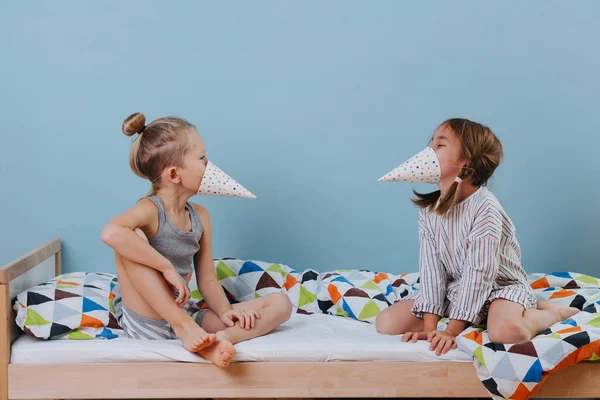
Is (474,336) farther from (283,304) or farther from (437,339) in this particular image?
(283,304)

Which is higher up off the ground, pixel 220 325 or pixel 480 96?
pixel 480 96

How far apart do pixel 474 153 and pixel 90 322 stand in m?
1.00

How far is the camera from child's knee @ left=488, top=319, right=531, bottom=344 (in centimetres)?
146

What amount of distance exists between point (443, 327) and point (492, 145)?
1.52ft

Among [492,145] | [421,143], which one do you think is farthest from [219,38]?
[492,145]

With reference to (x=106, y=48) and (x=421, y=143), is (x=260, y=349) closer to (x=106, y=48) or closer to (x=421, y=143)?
(x=421, y=143)

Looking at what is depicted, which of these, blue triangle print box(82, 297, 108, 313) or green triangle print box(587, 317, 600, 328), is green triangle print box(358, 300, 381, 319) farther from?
blue triangle print box(82, 297, 108, 313)

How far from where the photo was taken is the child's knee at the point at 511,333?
57.6 inches

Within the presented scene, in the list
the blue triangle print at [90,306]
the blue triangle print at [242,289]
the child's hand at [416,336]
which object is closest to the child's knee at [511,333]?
the child's hand at [416,336]

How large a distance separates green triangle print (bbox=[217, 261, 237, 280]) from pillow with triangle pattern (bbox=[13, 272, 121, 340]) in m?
0.32

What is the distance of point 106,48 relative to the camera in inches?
81.5

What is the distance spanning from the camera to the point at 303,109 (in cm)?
212

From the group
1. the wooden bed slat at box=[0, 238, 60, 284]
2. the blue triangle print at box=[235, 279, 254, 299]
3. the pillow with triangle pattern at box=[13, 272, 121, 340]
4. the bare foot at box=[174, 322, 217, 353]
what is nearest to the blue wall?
the wooden bed slat at box=[0, 238, 60, 284]

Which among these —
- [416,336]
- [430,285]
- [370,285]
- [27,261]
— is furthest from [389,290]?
[27,261]
